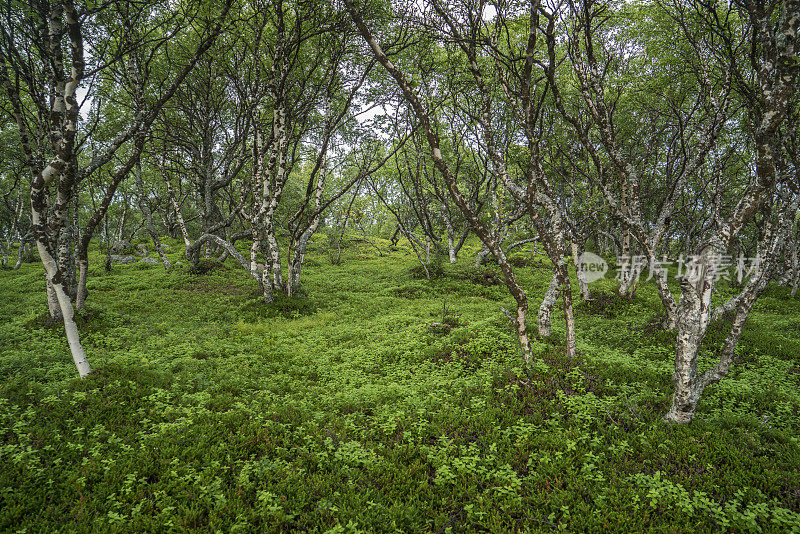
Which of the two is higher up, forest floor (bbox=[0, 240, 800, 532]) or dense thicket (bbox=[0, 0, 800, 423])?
dense thicket (bbox=[0, 0, 800, 423])

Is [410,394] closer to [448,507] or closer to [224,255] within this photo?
[448,507]

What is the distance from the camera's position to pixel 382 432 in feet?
22.0

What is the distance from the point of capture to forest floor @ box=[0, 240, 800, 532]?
474 centimetres

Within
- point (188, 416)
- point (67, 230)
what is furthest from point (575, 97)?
point (67, 230)

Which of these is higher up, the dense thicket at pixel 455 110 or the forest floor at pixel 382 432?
the dense thicket at pixel 455 110

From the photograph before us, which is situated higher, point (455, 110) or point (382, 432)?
point (455, 110)

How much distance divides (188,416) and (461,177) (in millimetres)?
24773

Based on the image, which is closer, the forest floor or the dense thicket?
the forest floor

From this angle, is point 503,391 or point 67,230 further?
point 67,230

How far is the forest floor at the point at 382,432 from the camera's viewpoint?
187 inches

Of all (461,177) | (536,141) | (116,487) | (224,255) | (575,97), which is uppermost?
(575,97)

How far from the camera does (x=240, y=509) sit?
4703mm

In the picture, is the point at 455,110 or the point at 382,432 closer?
the point at 382,432

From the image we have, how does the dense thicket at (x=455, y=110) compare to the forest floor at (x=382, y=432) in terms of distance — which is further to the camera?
the dense thicket at (x=455, y=110)
